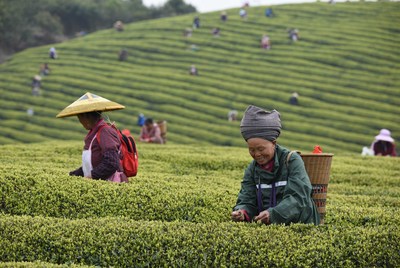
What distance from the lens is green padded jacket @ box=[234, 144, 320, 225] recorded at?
5.84 m

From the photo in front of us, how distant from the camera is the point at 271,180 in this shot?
6.04 meters

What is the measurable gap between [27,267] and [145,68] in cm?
3910

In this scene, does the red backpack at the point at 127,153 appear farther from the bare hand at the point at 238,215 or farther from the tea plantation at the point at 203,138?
the bare hand at the point at 238,215

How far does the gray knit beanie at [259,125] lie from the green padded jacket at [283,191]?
0.19m

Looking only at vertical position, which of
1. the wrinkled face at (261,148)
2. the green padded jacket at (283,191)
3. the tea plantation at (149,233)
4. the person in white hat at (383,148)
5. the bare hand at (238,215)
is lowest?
the person in white hat at (383,148)

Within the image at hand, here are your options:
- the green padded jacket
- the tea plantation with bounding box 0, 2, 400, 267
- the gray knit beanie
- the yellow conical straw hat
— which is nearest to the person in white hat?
the tea plantation with bounding box 0, 2, 400, 267

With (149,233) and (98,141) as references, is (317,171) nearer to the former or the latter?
(149,233)

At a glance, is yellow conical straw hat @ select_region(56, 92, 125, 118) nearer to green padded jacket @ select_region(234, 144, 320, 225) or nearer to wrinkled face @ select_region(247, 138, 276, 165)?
green padded jacket @ select_region(234, 144, 320, 225)

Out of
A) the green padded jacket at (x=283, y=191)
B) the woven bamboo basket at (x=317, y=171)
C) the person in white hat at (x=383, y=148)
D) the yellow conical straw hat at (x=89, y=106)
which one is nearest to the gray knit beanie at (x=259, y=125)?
the green padded jacket at (x=283, y=191)

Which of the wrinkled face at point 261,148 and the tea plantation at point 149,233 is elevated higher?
the wrinkled face at point 261,148

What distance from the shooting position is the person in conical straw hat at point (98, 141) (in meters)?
7.68

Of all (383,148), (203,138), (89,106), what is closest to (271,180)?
(89,106)

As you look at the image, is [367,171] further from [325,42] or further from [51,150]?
[325,42]

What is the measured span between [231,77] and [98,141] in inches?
1339
